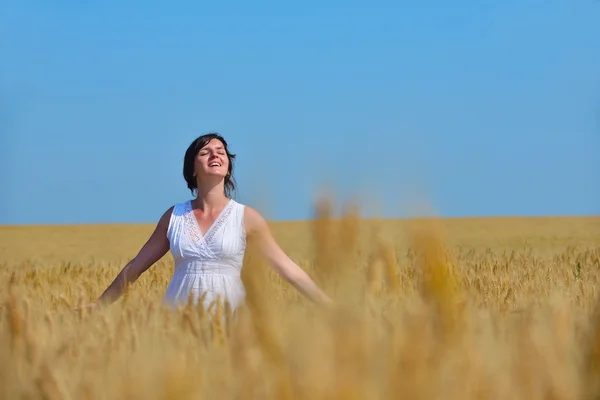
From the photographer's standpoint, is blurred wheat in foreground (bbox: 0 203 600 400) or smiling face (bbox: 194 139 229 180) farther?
smiling face (bbox: 194 139 229 180)

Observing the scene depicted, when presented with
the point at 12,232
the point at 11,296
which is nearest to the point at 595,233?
the point at 12,232

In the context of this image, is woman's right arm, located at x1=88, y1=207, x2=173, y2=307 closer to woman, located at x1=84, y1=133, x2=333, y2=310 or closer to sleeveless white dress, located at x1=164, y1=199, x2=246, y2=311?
woman, located at x1=84, y1=133, x2=333, y2=310

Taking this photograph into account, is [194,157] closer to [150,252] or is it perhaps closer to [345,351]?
[150,252]

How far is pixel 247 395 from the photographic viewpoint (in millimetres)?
1210

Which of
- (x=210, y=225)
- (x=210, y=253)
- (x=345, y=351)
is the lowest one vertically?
(x=345, y=351)

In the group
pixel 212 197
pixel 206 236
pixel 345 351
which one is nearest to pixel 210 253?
pixel 206 236

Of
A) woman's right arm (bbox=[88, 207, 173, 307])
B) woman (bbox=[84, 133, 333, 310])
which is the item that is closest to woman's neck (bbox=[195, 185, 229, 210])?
woman (bbox=[84, 133, 333, 310])

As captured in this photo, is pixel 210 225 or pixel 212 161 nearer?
pixel 212 161

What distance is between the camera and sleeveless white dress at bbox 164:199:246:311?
426cm

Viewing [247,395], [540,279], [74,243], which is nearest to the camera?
[247,395]

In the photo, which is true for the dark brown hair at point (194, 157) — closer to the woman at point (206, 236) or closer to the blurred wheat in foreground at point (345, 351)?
the woman at point (206, 236)

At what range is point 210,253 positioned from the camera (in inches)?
169

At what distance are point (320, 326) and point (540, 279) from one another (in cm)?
593

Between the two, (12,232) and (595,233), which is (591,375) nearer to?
(595,233)
